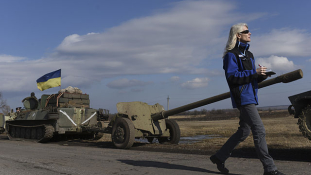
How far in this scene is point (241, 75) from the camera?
176 inches

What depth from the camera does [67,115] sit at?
15.2 metres

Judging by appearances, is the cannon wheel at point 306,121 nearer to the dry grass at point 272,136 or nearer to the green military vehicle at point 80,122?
the dry grass at point 272,136

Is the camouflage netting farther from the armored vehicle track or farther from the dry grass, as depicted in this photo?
the dry grass

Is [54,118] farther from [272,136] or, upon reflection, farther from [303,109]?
[303,109]

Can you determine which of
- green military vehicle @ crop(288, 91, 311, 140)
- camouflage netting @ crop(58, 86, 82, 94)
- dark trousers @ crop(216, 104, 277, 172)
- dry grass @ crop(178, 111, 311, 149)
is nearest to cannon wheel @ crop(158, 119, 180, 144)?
dry grass @ crop(178, 111, 311, 149)

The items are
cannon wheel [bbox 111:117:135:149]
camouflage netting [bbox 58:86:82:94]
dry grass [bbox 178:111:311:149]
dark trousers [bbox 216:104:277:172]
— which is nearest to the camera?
dark trousers [bbox 216:104:277:172]

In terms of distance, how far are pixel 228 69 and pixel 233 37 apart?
0.48m

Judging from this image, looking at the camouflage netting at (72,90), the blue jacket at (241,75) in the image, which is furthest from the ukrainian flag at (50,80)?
the blue jacket at (241,75)

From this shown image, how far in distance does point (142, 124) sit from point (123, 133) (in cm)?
75

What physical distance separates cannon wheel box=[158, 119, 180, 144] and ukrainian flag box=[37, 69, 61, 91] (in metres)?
9.51

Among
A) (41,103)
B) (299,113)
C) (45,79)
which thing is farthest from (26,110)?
(299,113)

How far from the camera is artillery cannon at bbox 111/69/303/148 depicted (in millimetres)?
10348

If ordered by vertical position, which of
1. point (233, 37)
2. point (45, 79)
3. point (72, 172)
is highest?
point (45, 79)

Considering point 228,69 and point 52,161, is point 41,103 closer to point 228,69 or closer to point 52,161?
point 52,161
